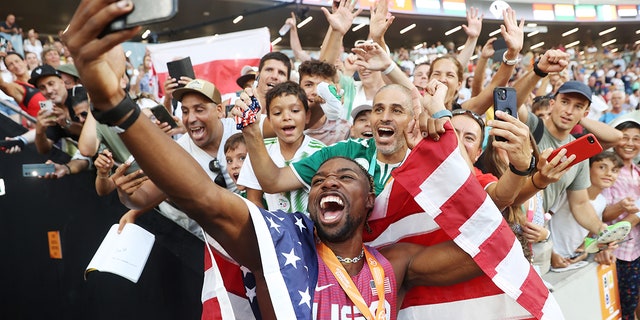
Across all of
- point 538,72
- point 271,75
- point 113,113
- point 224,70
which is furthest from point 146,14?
point 224,70

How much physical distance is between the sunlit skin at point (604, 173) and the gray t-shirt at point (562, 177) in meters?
0.39

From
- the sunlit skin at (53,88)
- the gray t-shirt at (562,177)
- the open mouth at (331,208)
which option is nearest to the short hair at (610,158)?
the gray t-shirt at (562,177)

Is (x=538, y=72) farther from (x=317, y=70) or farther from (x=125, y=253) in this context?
(x=125, y=253)

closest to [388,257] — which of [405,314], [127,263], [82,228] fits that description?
[405,314]

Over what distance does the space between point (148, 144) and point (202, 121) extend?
89.5 inches

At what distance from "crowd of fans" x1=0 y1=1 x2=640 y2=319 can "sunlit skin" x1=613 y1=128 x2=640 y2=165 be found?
0.01m

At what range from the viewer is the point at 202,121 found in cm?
388

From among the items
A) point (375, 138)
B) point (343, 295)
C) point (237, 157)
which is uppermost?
point (237, 157)

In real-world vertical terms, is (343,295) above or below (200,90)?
below

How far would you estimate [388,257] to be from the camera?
2.62 m

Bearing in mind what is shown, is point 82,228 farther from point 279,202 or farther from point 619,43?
point 619,43

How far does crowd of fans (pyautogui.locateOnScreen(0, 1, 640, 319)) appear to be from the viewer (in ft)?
9.53

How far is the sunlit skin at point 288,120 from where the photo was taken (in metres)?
3.32

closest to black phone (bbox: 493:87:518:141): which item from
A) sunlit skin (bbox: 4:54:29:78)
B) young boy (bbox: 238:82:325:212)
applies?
young boy (bbox: 238:82:325:212)
